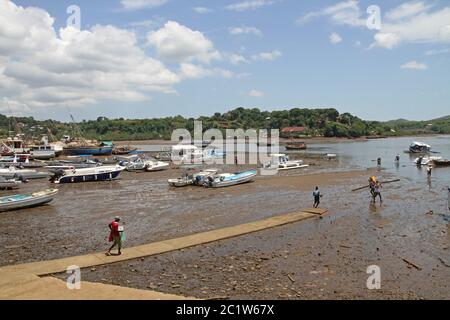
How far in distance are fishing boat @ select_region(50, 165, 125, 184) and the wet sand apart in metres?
6.77

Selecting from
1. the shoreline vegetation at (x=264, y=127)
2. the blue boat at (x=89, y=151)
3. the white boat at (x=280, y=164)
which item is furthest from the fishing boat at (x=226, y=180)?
the shoreline vegetation at (x=264, y=127)

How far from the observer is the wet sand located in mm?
13036

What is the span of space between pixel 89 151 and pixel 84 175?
144 feet

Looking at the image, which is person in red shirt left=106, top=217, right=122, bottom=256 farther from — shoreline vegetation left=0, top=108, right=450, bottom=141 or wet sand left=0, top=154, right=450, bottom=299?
shoreline vegetation left=0, top=108, right=450, bottom=141

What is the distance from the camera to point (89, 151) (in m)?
83.4

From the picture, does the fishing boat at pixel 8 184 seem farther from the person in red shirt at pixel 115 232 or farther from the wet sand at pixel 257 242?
the person in red shirt at pixel 115 232

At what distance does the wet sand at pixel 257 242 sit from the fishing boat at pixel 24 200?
0.65 metres

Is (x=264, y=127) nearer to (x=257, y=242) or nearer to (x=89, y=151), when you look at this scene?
(x=89, y=151)

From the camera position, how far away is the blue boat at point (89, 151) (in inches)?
3282

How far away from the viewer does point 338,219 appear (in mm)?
22875

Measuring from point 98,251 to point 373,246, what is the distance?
11980mm

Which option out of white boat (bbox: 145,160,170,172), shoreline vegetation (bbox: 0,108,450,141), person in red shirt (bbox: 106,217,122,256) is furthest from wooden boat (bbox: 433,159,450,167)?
shoreline vegetation (bbox: 0,108,450,141)
